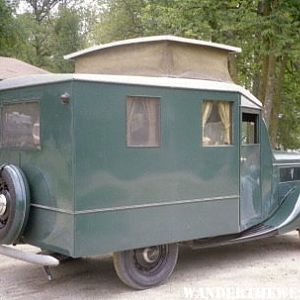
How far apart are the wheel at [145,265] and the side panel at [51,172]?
74 cm

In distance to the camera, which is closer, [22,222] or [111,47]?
[22,222]

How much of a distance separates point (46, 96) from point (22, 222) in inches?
52.2

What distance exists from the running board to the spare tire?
2.09 m

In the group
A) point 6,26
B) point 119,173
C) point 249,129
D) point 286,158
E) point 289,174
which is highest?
point 6,26

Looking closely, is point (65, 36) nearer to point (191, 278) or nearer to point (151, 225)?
point (191, 278)

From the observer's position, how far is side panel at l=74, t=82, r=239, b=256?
17.4 feet

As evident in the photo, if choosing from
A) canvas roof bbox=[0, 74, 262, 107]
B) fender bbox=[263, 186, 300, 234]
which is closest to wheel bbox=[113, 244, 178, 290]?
fender bbox=[263, 186, 300, 234]

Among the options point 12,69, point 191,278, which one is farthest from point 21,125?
point 12,69

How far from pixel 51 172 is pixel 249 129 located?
9.26ft

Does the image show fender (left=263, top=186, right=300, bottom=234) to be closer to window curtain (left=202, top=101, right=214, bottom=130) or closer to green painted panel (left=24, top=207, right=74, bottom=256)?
window curtain (left=202, top=101, right=214, bottom=130)

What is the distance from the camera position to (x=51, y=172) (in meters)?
5.48

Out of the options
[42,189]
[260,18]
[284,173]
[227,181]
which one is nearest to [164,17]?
[260,18]

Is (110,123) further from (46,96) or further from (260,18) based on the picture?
(260,18)

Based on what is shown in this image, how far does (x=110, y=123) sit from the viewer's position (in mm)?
5473
